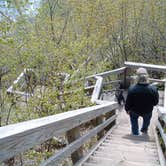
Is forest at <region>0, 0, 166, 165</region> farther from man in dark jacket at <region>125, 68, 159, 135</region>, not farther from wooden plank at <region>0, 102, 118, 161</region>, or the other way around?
wooden plank at <region>0, 102, 118, 161</region>

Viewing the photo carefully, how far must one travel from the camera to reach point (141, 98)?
20.4 ft

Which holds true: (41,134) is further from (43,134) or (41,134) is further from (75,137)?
(75,137)

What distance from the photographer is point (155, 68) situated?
1038 centimetres

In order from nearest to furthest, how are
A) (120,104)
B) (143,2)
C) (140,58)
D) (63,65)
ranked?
(63,65) → (120,104) → (143,2) → (140,58)

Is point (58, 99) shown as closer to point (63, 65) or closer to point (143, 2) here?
point (63, 65)

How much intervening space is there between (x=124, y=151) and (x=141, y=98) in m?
1.63

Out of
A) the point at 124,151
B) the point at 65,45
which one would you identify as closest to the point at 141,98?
the point at 124,151

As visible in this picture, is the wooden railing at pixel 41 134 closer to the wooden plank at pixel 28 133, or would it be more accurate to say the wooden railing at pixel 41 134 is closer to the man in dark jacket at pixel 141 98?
the wooden plank at pixel 28 133

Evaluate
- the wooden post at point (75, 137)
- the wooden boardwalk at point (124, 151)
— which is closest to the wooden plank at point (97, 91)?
the wooden boardwalk at point (124, 151)

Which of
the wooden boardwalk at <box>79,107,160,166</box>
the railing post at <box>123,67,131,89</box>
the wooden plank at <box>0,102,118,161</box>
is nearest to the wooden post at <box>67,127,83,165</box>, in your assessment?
the wooden boardwalk at <box>79,107,160,166</box>

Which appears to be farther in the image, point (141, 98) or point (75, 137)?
point (141, 98)

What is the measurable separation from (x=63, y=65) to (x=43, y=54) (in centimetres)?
61

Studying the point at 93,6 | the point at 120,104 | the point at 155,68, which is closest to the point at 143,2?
the point at 93,6

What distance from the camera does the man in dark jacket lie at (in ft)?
20.2
